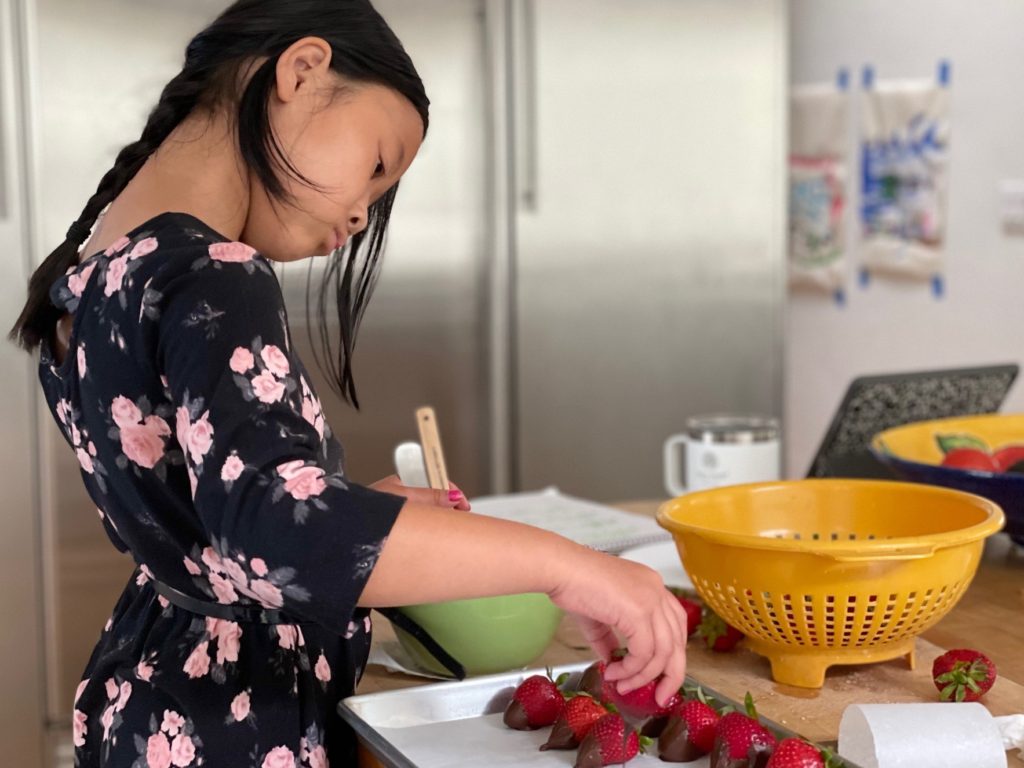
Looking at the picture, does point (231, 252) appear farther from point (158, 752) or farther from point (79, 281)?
point (158, 752)

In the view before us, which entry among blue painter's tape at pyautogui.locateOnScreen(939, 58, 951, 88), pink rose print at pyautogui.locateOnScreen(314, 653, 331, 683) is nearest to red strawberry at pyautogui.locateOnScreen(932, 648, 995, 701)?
pink rose print at pyautogui.locateOnScreen(314, 653, 331, 683)

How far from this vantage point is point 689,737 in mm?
880

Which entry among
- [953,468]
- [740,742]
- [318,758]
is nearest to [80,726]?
[318,758]

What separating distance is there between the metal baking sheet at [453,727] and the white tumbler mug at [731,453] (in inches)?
25.8

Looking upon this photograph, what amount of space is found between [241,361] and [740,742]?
401mm

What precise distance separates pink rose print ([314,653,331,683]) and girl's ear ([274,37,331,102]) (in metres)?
0.43

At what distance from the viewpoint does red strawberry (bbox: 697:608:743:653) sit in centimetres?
114

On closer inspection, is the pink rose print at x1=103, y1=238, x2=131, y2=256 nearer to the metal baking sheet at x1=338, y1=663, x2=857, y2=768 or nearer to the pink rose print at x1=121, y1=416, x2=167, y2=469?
the pink rose print at x1=121, y1=416, x2=167, y2=469

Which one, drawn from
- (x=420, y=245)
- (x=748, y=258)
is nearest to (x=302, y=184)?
(x=420, y=245)

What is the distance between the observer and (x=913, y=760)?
83cm

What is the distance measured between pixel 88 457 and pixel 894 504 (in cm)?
72

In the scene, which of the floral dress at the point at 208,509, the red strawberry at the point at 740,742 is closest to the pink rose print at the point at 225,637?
the floral dress at the point at 208,509

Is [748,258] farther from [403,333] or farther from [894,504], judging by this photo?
[894,504]

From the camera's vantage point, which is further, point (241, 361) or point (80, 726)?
point (80, 726)
